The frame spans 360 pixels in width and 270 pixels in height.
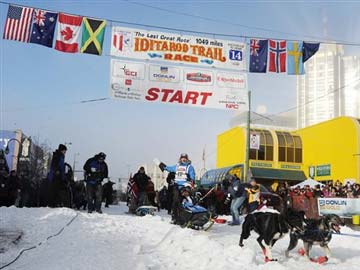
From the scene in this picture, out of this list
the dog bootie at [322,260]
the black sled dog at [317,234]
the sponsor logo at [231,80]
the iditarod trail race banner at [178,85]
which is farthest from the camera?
the sponsor logo at [231,80]

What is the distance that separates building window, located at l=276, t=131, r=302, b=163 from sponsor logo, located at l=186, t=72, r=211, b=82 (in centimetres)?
2856

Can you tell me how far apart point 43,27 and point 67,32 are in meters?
0.78

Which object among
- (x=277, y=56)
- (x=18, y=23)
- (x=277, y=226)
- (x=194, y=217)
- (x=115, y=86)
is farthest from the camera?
(x=277, y=56)

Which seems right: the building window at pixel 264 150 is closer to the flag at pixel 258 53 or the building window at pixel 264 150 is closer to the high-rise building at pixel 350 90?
the flag at pixel 258 53

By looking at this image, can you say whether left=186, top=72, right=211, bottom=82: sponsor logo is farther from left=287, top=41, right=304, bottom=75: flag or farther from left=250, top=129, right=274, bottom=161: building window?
left=250, top=129, right=274, bottom=161: building window

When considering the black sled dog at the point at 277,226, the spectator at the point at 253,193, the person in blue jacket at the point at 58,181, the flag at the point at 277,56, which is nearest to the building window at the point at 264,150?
the flag at the point at 277,56

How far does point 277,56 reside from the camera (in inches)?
658

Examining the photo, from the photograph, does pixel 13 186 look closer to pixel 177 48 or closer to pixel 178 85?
pixel 178 85

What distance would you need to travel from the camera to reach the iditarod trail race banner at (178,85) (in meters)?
15.4

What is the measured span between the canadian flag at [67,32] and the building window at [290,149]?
3156cm

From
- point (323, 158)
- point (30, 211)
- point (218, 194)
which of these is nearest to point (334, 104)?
point (323, 158)

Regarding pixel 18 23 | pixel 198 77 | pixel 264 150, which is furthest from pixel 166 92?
pixel 264 150

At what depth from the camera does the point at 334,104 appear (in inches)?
5423

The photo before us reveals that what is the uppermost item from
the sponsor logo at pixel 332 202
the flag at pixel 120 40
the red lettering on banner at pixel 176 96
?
the flag at pixel 120 40
